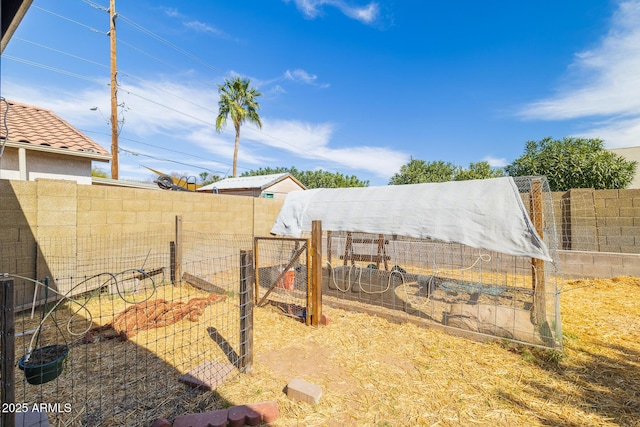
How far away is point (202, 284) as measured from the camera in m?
6.30

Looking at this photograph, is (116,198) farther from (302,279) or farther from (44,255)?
(302,279)

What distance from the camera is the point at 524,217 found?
13.4ft

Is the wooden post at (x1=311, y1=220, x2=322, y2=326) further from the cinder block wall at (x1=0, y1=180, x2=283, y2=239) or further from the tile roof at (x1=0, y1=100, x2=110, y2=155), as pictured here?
the tile roof at (x1=0, y1=100, x2=110, y2=155)

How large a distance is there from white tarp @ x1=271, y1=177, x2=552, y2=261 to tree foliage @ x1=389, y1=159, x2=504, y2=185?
2367 cm

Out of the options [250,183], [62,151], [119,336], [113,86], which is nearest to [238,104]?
[250,183]

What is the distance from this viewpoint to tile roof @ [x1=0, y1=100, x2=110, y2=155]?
22.4 feet

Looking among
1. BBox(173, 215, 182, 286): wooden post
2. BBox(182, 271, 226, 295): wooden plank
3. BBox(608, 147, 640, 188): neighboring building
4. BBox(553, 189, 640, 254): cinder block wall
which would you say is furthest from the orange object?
BBox(608, 147, 640, 188): neighboring building

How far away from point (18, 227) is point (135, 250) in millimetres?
1925

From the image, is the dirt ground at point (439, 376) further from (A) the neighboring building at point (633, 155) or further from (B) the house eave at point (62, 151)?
(A) the neighboring building at point (633, 155)

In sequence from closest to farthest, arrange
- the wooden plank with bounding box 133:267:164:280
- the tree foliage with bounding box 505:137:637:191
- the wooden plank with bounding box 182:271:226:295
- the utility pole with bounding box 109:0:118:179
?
1. the wooden plank with bounding box 182:271:226:295
2. the wooden plank with bounding box 133:267:164:280
3. the utility pole with bounding box 109:0:118:179
4. the tree foliage with bounding box 505:137:637:191

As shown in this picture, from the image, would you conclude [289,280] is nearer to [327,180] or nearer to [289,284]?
[289,284]

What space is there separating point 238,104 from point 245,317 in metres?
21.4

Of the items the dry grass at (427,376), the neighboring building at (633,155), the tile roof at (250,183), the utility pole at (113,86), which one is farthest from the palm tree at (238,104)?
the neighboring building at (633,155)

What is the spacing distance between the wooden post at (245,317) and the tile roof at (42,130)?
23.1 ft
